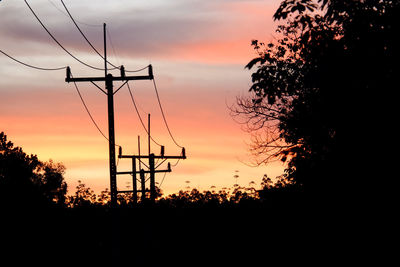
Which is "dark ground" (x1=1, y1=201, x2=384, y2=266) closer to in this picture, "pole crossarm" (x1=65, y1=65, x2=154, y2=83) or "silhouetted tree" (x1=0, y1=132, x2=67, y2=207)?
"silhouetted tree" (x1=0, y1=132, x2=67, y2=207)

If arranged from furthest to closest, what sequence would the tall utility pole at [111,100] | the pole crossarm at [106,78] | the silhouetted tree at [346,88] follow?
1. the pole crossarm at [106,78]
2. the tall utility pole at [111,100]
3. the silhouetted tree at [346,88]

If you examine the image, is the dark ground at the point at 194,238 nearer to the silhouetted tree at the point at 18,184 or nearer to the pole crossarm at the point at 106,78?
the silhouetted tree at the point at 18,184

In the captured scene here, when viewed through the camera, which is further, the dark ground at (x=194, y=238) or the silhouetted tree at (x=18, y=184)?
the silhouetted tree at (x=18, y=184)

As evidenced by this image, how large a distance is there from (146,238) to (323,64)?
14467mm

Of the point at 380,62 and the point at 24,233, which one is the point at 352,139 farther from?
the point at 24,233

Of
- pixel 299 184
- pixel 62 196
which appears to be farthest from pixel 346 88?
pixel 62 196

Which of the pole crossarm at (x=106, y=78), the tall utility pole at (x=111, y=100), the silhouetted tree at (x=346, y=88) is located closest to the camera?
the silhouetted tree at (x=346, y=88)

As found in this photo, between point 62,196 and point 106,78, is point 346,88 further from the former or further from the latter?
point 62,196

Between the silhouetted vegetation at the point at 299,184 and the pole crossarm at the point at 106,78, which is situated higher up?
the pole crossarm at the point at 106,78

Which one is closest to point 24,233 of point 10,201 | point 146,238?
point 10,201

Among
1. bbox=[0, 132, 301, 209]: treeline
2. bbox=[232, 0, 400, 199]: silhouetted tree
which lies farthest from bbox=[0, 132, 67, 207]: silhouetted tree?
bbox=[232, 0, 400, 199]: silhouetted tree

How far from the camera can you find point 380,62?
20.7 metres

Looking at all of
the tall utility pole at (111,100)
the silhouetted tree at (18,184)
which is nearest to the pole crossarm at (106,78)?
the tall utility pole at (111,100)

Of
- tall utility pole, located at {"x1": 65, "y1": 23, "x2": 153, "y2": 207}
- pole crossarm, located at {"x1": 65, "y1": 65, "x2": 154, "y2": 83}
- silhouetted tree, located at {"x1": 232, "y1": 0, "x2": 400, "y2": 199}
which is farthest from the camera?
pole crossarm, located at {"x1": 65, "y1": 65, "x2": 154, "y2": 83}
